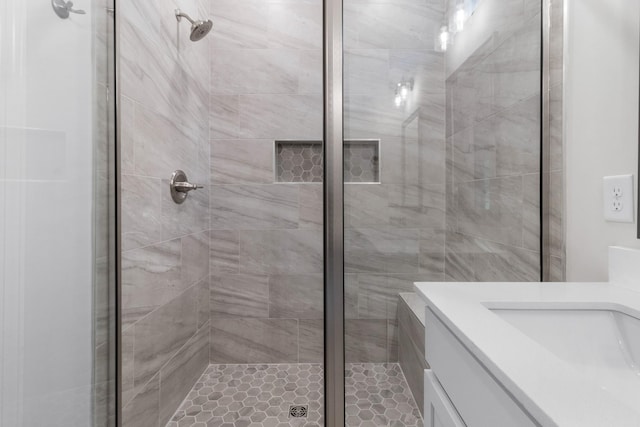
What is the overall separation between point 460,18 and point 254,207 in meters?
1.31

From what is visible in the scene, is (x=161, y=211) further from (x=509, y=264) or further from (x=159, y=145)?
(x=509, y=264)

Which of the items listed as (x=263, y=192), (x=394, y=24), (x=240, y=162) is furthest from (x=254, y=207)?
(x=394, y=24)

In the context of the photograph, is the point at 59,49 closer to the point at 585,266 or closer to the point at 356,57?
the point at 356,57

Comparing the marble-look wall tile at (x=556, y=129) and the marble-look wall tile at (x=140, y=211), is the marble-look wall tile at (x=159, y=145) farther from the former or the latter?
the marble-look wall tile at (x=556, y=129)

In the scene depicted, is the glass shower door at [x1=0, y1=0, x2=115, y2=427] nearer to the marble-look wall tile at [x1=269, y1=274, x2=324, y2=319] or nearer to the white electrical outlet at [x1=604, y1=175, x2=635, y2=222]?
the marble-look wall tile at [x1=269, y1=274, x2=324, y2=319]

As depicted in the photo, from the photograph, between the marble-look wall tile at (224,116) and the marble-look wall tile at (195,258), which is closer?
the marble-look wall tile at (195,258)

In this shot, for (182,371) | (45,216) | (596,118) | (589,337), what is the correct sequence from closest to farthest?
(589,337) → (45,216) → (596,118) → (182,371)

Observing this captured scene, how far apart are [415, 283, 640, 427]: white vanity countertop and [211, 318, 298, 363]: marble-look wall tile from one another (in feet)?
4.54

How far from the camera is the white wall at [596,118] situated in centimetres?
79

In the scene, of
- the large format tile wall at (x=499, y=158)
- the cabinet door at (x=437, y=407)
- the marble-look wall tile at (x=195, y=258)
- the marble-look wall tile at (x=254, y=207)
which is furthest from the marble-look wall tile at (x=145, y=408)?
the large format tile wall at (x=499, y=158)

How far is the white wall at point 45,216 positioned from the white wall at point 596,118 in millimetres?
1310

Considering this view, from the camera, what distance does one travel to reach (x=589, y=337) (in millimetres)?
597

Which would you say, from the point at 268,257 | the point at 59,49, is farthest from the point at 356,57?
the point at 268,257

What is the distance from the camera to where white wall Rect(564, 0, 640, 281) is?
0.79 meters
